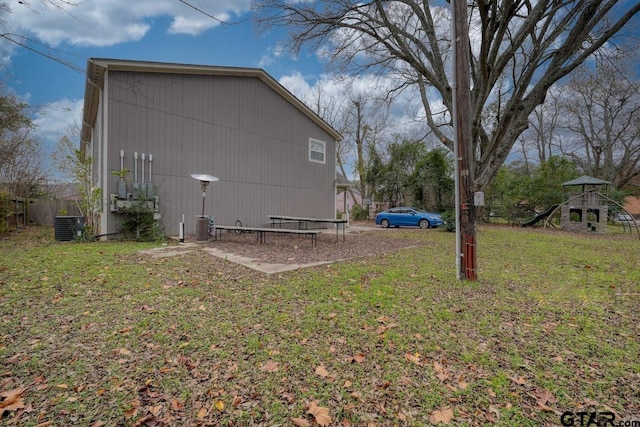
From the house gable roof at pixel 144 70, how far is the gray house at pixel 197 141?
30mm

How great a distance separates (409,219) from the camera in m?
16.1

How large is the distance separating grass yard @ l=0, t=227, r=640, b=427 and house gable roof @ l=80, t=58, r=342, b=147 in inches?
223

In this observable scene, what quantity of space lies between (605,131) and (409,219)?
19271 millimetres

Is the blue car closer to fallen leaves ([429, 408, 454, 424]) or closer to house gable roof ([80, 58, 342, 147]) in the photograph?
house gable roof ([80, 58, 342, 147])

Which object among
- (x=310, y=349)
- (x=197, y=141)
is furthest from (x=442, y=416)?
(x=197, y=141)

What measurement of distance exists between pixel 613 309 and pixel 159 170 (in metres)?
10.1

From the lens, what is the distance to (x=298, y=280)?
461 cm

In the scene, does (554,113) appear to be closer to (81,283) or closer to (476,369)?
(476,369)

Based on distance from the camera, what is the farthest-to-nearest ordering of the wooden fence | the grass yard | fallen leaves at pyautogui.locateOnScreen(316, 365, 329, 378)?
1. the wooden fence
2. fallen leaves at pyautogui.locateOnScreen(316, 365, 329, 378)
3. the grass yard

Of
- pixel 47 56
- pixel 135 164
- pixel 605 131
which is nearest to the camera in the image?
pixel 47 56

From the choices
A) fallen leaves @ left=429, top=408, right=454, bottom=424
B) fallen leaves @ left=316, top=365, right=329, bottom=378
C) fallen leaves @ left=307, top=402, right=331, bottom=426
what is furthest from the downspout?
fallen leaves @ left=429, top=408, right=454, bottom=424

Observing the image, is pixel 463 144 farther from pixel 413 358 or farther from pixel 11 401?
pixel 11 401

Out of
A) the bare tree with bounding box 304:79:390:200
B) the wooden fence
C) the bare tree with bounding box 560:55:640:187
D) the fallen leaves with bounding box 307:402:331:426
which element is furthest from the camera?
the bare tree with bounding box 304:79:390:200

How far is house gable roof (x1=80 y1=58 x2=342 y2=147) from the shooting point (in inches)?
303
